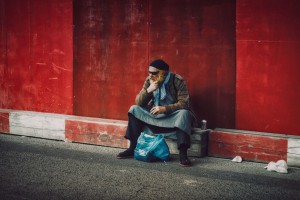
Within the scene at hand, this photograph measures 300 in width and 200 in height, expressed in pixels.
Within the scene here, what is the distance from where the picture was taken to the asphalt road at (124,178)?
522 cm

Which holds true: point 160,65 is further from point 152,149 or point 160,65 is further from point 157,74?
point 152,149

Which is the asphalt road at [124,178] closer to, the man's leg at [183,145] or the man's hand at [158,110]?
the man's leg at [183,145]

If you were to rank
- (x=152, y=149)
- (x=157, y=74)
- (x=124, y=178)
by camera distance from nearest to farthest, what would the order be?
(x=124, y=178), (x=152, y=149), (x=157, y=74)

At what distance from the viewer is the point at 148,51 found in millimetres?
7828

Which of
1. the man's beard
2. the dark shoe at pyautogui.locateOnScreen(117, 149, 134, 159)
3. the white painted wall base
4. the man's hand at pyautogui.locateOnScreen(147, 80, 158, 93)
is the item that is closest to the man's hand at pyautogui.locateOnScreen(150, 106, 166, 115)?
the man's hand at pyautogui.locateOnScreen(147, 80, 158, 93)

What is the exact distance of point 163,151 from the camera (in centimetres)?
676

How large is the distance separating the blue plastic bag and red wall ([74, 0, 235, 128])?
1039mm

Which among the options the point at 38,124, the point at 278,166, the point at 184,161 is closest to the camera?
the point at 278,166

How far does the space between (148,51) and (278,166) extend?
2.91 meters

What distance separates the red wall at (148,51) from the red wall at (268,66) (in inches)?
7.7

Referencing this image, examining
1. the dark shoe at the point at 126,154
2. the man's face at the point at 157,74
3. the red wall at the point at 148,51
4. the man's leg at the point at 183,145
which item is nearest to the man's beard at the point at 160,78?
the man's face at the point at 157,74

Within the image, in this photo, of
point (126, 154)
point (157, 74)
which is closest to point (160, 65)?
point (157, 74)

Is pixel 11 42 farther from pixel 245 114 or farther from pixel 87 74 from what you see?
pixel 245 114

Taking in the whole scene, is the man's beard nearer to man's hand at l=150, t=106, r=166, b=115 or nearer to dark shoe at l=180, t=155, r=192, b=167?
man's hand at l=150, t=106, r=166, b=115
